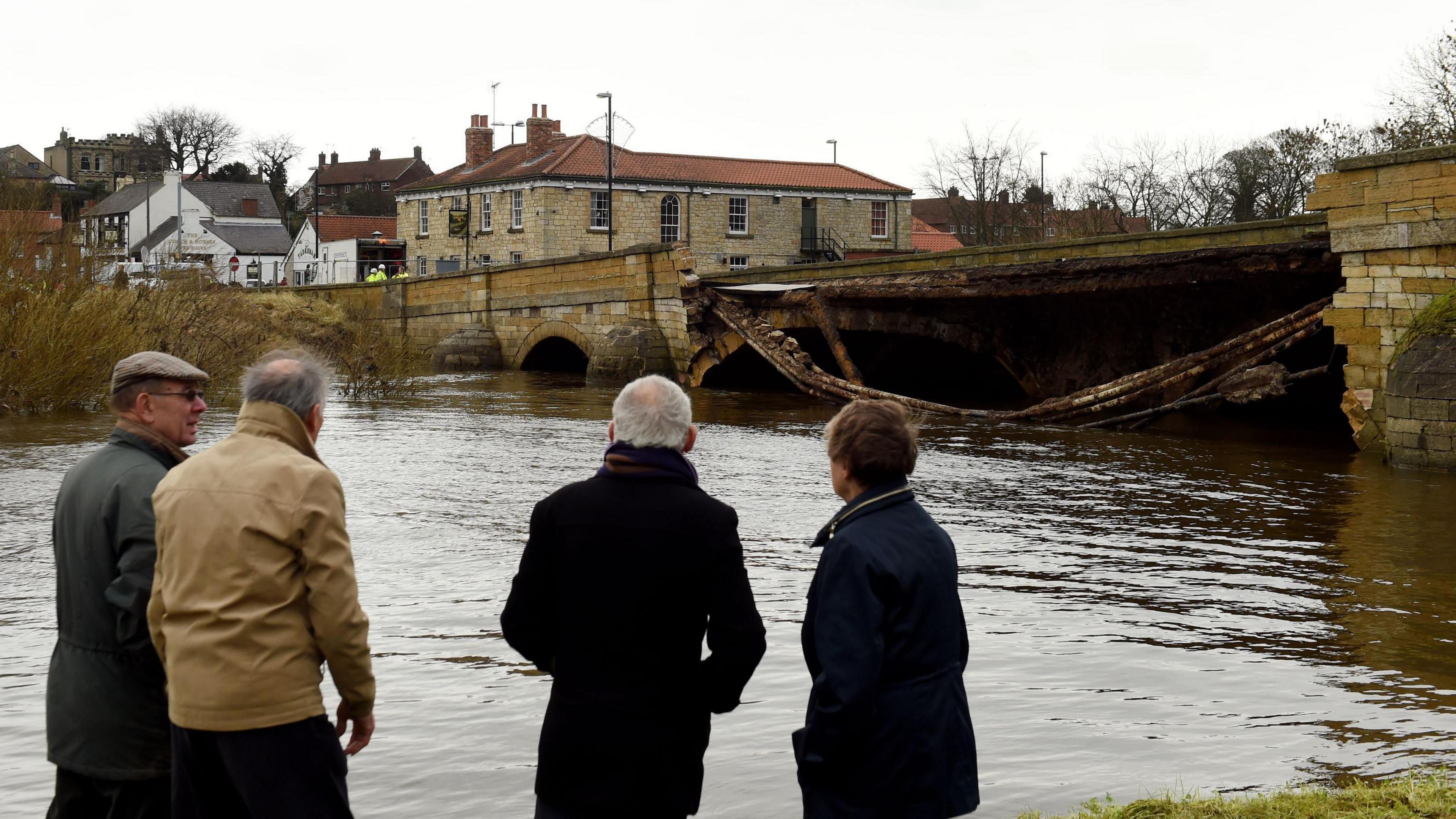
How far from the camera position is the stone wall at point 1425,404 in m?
14.4

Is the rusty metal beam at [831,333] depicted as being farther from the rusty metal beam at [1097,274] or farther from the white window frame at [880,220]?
the white window frame at [880,220]

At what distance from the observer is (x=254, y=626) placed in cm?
318

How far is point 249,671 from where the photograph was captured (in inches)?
124

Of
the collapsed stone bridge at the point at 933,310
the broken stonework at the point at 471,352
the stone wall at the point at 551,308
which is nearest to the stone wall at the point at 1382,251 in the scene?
the collapsed stone bridge at the point at 933,310

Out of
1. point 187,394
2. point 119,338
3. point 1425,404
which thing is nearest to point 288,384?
point 187,394

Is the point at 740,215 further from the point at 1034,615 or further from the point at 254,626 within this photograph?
the point at 254,626

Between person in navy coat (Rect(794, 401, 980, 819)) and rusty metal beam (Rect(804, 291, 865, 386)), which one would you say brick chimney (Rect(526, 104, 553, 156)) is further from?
person in navy coat (Rect(794, 401, 980, 819))

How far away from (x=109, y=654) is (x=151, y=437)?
0.55 meters

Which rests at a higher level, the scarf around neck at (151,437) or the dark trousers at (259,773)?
the scarf around neck at (151,437)

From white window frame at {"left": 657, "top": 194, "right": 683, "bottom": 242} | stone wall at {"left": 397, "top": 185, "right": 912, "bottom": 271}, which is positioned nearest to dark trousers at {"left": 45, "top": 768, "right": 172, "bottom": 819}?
stone wall at {"left": 397, "top": 185, "right": 912, "bottom": 271}

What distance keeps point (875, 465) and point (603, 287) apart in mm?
29995

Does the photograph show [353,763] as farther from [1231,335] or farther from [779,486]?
[1231,335]

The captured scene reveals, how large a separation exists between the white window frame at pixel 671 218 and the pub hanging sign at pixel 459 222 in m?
7.98

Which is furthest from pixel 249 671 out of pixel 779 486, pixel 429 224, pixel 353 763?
pixel 429 224
